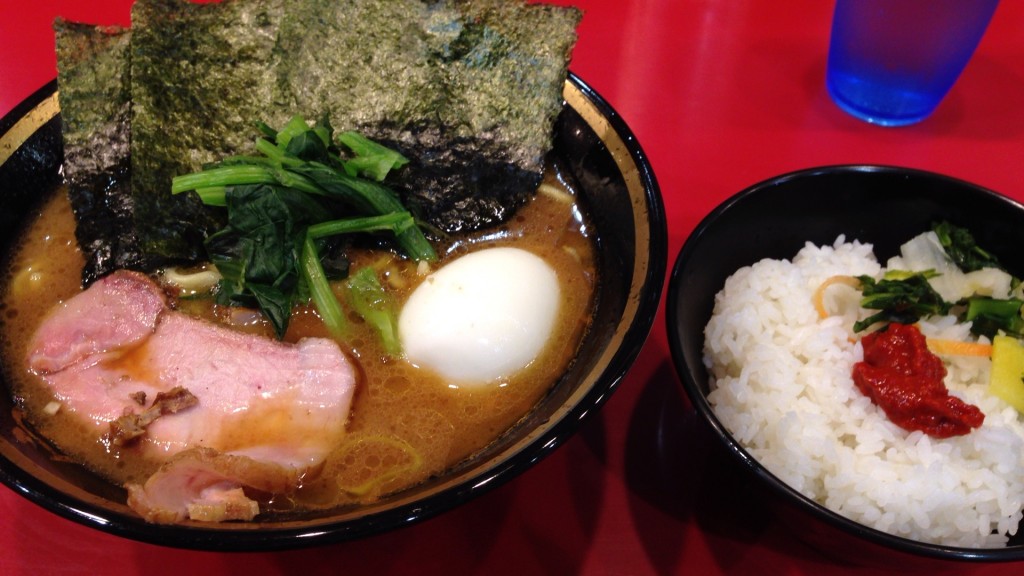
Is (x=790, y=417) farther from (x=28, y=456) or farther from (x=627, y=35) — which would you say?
(x=627, y=35)

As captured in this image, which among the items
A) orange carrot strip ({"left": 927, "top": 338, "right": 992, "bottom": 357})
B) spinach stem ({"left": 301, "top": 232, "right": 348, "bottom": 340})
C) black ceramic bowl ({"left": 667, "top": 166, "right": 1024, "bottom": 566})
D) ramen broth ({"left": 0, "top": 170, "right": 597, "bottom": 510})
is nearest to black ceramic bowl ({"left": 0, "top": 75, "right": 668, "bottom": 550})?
ramen broth ({"left": 0, "top": 170, "right": 597, "bottom": 510})

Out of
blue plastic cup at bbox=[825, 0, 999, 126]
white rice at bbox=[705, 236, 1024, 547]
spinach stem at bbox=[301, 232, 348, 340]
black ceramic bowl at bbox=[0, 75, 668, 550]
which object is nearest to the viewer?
black ceramic bowl at bbox=[0, 75, 668, 550]

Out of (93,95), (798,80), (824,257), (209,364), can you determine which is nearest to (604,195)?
(824,257)

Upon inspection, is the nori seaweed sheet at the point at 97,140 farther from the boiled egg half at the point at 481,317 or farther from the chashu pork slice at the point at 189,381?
the boiled egg half at the point at 481,317

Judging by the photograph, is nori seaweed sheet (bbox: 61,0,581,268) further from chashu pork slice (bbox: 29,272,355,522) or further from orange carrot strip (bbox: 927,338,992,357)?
orange carrot strip (bbox: 927,338,992,357)

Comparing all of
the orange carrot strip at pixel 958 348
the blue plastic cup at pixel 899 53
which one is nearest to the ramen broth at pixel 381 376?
the orange carrot strip at pixel 958 348

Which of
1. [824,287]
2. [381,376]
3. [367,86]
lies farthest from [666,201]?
[381,376]

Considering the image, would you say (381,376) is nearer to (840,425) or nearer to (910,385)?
(840,425)
